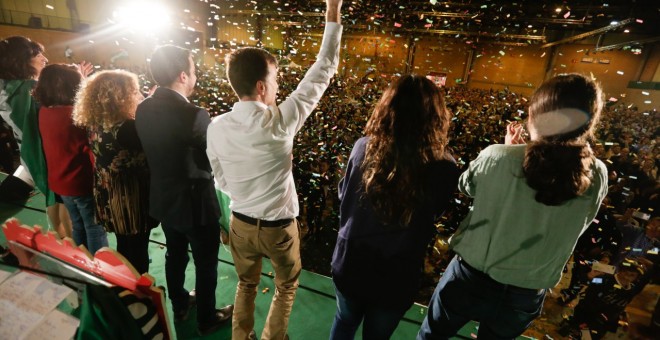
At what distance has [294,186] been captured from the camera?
5.90 ft

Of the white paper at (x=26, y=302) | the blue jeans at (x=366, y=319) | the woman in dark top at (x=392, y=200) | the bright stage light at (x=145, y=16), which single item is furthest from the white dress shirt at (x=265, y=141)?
the bright stage light at (x=145, y=16)

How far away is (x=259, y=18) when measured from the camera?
2136 cm

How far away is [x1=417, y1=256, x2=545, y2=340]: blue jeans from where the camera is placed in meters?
1.31

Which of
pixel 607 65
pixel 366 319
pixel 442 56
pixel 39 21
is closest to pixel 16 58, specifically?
pixel 366 319

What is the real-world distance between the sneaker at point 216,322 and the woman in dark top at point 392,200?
1.23 meters

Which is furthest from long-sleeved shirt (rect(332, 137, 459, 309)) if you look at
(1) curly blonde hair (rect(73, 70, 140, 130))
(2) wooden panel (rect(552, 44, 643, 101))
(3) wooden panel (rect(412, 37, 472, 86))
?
(2) wooden panel (rect(552, 44, 643, 101))

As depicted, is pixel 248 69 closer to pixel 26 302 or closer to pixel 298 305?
pixel 26 302

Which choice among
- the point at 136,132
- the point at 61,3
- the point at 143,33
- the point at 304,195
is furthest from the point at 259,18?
the point at 136,132

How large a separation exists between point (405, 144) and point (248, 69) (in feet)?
2.64

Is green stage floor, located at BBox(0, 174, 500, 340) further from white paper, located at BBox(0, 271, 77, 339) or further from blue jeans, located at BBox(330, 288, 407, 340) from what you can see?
white paper, located at BBox(0, 271, 77, 339)

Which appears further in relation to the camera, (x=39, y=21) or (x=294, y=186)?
(x=39, y=21)

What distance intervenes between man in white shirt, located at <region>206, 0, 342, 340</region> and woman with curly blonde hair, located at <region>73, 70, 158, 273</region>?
0.63 m

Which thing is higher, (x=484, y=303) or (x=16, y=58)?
(x=16, y=58)

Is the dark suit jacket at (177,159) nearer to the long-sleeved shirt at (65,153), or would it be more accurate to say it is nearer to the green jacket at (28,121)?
the long-sleeved shirt at (65,153)
